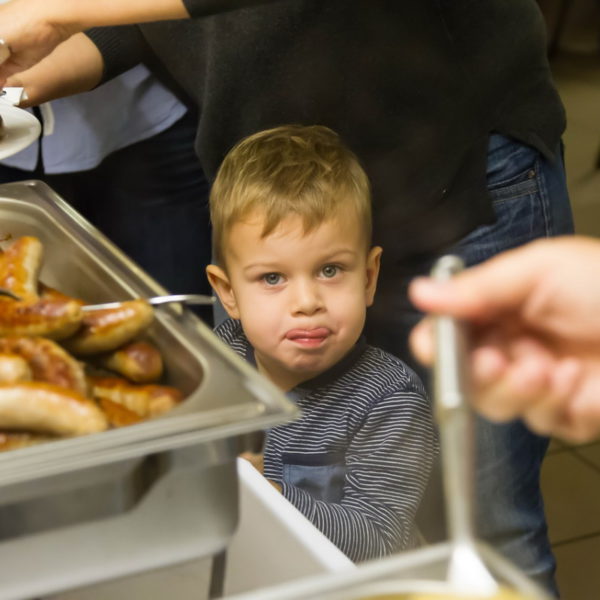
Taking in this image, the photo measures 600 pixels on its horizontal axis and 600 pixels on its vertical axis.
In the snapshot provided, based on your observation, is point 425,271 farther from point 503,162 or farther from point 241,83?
point 241,83

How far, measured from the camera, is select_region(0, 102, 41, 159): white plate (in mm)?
1455

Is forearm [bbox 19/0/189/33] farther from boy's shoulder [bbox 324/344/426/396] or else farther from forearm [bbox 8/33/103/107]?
boy's shoulder [bbox 324/344/426/396]

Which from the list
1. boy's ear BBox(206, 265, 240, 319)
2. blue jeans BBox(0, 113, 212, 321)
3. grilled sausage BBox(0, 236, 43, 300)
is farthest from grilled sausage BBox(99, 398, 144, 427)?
blue jeans BBox(0, 113, 212, 321)

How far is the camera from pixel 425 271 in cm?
147

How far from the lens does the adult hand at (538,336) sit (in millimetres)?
617

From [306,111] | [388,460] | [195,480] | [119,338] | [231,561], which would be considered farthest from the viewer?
[306,111]

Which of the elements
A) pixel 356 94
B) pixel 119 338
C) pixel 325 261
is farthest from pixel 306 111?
pixel 119 338

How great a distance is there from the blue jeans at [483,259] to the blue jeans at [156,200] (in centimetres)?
64

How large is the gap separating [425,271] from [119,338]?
647 millimetres

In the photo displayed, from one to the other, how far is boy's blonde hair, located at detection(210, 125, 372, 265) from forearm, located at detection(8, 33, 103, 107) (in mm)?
438

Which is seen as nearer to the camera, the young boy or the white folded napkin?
the young boy

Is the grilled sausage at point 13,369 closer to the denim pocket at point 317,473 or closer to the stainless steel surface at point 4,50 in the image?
the denim pocket at point 317,473

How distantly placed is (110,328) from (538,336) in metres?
0.43


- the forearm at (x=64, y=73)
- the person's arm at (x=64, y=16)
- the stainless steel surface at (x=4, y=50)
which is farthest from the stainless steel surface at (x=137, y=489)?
the forearm at (x=64, y=73)
